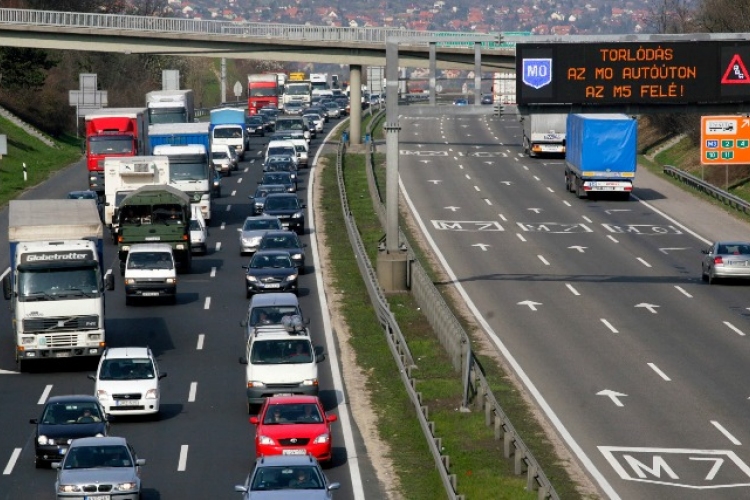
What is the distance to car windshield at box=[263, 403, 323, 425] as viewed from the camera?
2900 centimetres

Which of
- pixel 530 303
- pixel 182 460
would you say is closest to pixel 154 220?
pixel 530 303

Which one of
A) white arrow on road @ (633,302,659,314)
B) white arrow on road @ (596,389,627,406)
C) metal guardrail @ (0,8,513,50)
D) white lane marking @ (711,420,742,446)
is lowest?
white arrow on road @ (596,389,627,406)

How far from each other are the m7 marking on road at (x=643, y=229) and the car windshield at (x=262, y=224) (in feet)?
48.4

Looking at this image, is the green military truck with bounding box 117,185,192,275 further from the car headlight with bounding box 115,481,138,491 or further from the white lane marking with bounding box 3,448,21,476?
the car headlight with bounding box 115,481,138,491

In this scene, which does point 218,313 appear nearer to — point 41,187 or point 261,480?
point 261,480

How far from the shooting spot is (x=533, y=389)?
35.5 meters

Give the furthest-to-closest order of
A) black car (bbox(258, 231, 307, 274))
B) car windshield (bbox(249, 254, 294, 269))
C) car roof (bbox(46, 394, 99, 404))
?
black car (bbox(258, 231, 307, 274)) → car windshield (bbox(249, 254, 294, 269)) → car roof (bbox(46, 394, 99, 404))

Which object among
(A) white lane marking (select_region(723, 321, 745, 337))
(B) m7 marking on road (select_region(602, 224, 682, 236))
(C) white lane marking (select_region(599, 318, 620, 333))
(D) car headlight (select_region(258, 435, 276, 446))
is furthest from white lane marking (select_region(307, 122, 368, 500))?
(B) m7 marking on road (select_region(602, 224, 682, 236))

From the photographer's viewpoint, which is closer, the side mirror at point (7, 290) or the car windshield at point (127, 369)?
the car windshield at point (127, 369)

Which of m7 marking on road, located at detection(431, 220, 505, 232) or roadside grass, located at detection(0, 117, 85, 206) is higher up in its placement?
roadside grass, located at detection(0, 117, 85, 206)

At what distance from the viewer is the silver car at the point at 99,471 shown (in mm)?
24828

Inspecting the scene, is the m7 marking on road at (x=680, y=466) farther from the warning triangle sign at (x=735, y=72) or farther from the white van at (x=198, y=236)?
the white van at (x=198, y=236)

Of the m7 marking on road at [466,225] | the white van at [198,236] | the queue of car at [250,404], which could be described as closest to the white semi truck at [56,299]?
the queue of car at [250,404]

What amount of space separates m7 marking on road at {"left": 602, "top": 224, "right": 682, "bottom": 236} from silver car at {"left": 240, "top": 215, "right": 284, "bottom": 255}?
14.8 meters
